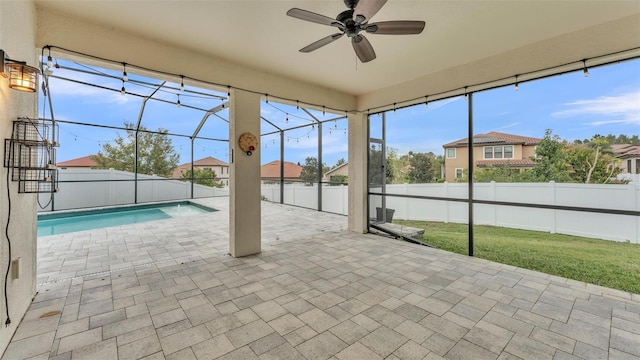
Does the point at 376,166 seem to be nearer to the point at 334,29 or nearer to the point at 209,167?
the point at 334,29

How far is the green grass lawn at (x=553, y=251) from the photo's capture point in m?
3.38

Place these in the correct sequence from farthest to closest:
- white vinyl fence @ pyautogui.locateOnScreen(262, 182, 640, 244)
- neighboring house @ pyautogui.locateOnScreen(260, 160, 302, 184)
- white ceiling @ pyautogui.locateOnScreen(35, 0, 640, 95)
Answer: neighboring house @ pyautogui.locateOnScreen(260, 160, 302, 184) < white vinyl fence @ pyautogui.locateOnScreen(262, 182, 640, 244) < white ceiling @ pyautogui.locateOnScreen(35, 0, 640, 95)

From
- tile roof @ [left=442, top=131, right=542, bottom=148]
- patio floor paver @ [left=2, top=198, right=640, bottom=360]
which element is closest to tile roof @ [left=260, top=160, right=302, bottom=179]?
tile roof @ [left=442, top=131, right=542, bottom=148]

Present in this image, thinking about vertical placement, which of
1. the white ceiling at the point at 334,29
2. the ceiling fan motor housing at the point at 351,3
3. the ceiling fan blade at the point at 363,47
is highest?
the white ceiling at the point at 334,29

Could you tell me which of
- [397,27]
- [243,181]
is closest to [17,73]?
[243,181]

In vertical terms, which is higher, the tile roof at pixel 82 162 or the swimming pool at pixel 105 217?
the tile roof at pixel 82 162

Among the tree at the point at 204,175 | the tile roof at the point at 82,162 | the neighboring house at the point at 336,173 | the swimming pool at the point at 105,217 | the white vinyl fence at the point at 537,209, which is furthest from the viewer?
the tree at the point at 204,175

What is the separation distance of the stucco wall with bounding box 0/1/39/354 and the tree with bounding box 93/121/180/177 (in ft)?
26.9

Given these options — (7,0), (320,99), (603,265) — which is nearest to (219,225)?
(320,99)

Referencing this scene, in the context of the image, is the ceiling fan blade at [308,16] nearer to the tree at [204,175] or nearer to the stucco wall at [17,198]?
the stucco wall at [17,198]

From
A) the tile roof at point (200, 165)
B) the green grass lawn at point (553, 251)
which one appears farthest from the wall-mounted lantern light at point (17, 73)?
the tile roof at point (200, 165)

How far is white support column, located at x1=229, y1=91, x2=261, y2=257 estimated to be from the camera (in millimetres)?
3615

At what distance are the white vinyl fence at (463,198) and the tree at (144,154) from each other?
164cm

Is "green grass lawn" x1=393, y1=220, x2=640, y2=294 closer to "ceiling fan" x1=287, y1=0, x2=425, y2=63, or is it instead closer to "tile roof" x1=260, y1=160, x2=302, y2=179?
"ceiling fan" x1=287, y1=0, x2=425, y2=63
